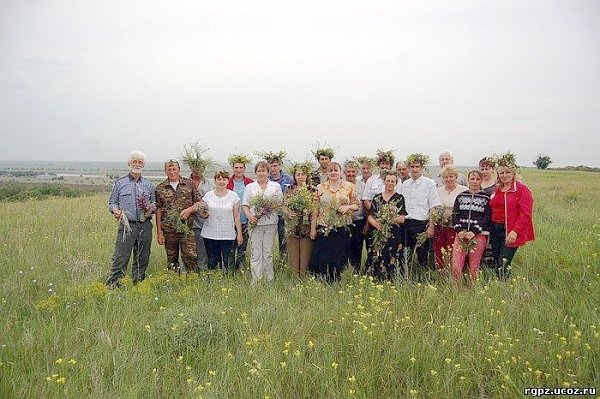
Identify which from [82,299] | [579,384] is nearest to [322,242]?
[82,299]

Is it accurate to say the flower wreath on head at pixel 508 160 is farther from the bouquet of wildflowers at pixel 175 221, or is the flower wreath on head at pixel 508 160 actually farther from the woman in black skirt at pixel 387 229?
the bouquet of wildflowers at pixel 175 221

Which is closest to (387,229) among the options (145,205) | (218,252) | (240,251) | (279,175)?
(279,175)

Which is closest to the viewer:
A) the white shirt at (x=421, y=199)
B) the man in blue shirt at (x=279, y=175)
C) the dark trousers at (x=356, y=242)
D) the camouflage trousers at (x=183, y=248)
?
the white shirt at (x=421, y=199)

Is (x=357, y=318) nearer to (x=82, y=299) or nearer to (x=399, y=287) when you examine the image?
(x=399, y=287)

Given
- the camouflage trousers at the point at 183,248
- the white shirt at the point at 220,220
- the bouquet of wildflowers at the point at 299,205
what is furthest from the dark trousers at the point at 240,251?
the bouquet of wildflowers at the point at 299,205

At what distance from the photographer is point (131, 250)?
669cm

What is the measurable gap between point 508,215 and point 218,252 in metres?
4.59

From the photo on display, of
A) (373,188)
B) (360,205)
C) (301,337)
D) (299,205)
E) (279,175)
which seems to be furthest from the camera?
(279,175)

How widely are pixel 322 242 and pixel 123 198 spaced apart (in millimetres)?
3269

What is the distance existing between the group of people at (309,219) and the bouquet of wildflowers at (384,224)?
0.6 inches

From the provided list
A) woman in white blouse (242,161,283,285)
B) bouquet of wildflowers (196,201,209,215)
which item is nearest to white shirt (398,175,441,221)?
woman in white blouse (242,161,283,285)

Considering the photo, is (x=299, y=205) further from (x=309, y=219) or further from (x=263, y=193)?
(x=263, y=193)

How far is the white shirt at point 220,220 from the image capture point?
687cm

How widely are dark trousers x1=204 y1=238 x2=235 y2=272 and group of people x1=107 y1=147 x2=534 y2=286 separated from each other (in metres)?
0.02
